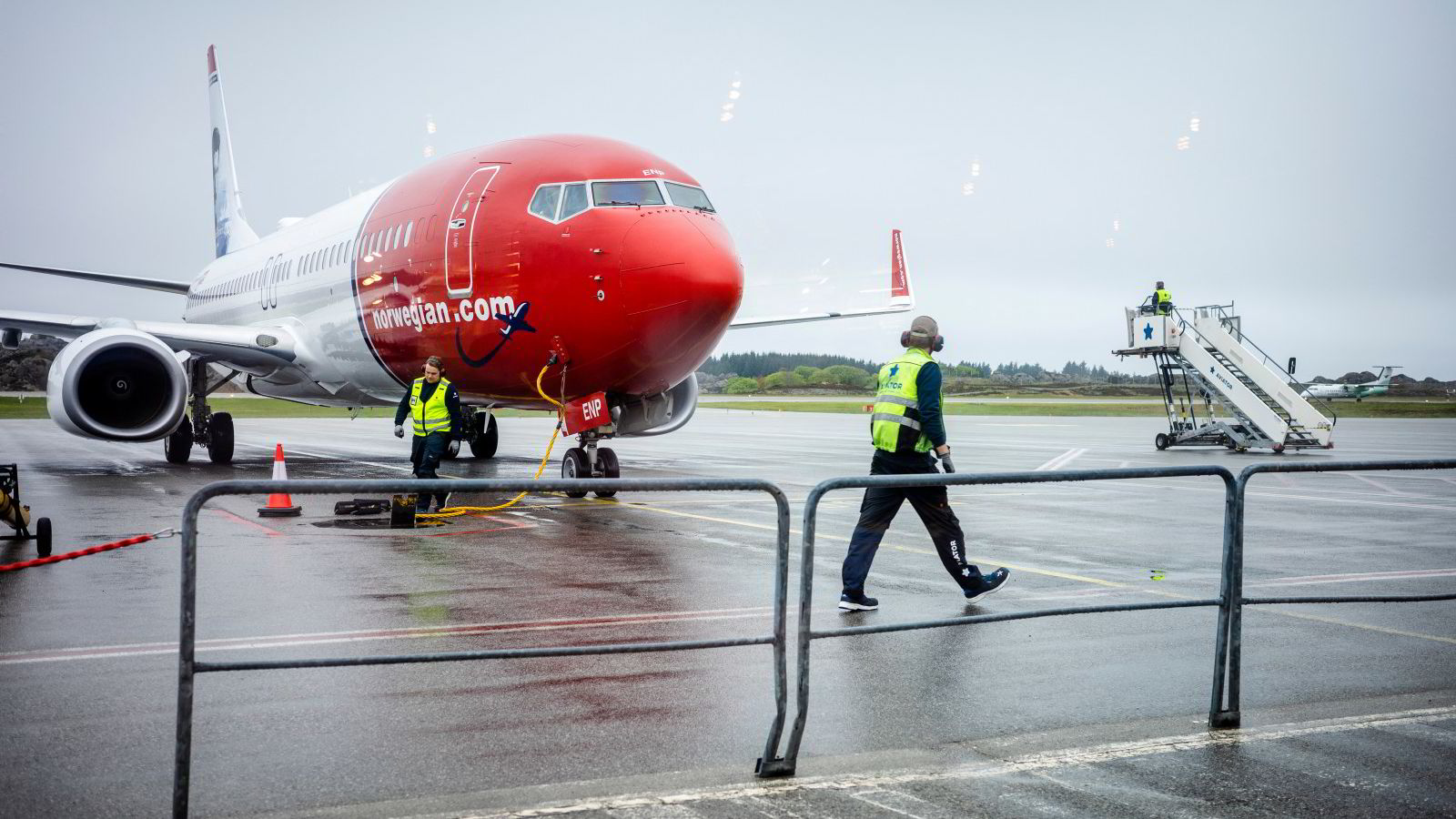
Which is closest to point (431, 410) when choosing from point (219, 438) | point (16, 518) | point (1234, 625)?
point (16, 518)

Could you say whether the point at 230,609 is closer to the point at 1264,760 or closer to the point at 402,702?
the point at 402,702

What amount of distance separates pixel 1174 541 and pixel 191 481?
44.4 feet

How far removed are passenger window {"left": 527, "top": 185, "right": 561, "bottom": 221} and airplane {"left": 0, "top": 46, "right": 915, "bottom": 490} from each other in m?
0.02

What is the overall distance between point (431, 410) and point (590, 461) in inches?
77.2

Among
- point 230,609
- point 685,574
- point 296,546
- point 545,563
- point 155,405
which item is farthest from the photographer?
point 155,405

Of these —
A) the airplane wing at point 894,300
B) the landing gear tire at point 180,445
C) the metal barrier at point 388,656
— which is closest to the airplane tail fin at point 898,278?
the airplane wing at point 894,300

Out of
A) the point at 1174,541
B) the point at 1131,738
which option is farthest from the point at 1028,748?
the point at 1174,541

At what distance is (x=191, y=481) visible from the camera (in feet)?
58.3

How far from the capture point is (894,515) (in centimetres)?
808

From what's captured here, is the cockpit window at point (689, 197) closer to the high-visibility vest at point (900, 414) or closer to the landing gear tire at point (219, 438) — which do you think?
the high-visibility vest at point (900, 414)

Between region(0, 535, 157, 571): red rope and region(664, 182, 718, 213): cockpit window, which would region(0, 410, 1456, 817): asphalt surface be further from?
region(664, 182, 718, 213): cockpit window

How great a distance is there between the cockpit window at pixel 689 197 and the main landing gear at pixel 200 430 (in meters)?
10.6

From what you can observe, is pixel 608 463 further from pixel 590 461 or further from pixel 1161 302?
pixel 1161 302

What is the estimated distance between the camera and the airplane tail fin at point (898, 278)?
21.8m
